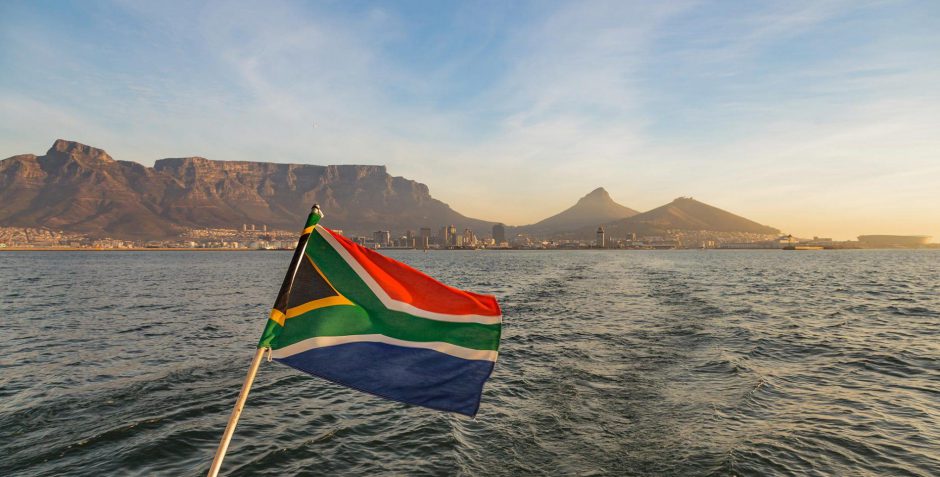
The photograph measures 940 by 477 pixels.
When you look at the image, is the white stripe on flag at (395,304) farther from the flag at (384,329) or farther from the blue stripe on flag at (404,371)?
the blue stripe on flag at (404,371)

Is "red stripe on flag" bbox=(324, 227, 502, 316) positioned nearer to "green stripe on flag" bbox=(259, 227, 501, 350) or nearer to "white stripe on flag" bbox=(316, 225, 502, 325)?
"white stripe on flag" bbox=(316, 225, 502, 325)

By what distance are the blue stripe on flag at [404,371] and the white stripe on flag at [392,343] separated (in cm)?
4

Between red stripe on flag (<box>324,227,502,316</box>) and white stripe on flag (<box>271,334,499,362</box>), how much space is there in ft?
1.36

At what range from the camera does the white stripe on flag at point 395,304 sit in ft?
18.2

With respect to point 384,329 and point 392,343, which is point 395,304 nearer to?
point 384,329

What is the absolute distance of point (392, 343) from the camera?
5.60m

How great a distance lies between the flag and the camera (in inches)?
211

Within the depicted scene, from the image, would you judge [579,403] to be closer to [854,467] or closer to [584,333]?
[854,467]

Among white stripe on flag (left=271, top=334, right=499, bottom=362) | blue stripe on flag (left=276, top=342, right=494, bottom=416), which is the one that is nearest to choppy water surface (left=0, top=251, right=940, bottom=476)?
blue stripe on flag (left=276, top=342, right=494, bottom=416)

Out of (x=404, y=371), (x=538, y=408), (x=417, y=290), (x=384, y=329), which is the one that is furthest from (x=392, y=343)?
(x=538, y=408)

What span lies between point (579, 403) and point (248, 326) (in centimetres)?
2344

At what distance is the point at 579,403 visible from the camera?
14344mm

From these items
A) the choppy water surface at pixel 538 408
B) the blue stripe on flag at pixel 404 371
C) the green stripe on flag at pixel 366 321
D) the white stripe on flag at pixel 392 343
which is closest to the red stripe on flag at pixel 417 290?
the green stripe on flag at pixel 366 321

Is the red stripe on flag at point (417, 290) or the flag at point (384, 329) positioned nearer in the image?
the flag at point (384, 329)
